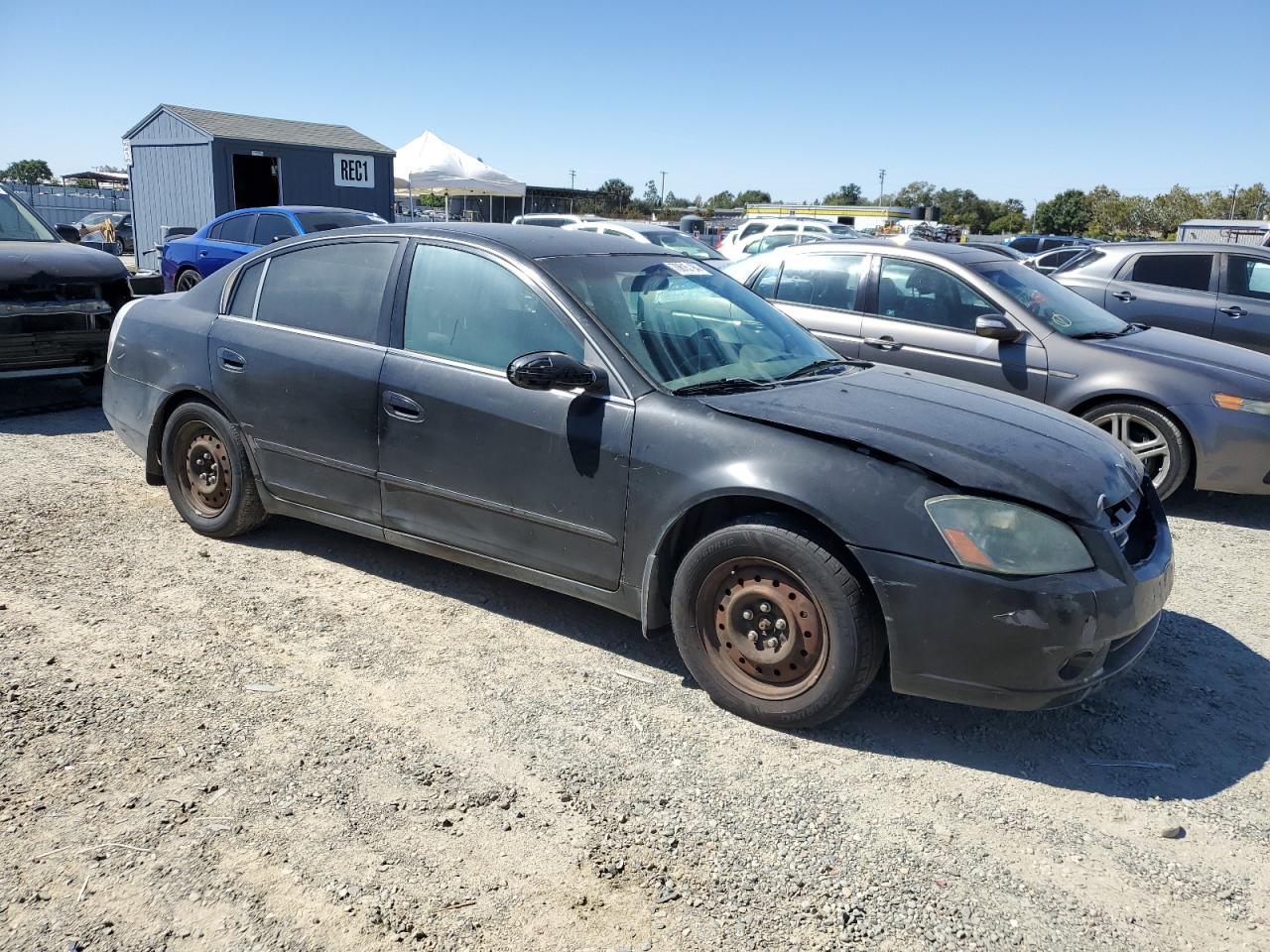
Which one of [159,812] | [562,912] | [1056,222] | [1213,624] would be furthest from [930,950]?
[1056,222]

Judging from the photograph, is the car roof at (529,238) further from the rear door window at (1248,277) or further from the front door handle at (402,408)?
the rear door window at (1248,277)

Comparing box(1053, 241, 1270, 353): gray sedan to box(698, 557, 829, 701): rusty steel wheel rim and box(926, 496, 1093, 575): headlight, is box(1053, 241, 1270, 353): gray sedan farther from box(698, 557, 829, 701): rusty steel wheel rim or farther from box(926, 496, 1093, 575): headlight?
box(698, 557, 829, 701): rusty steel wheel rim

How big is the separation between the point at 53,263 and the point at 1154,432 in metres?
8.00

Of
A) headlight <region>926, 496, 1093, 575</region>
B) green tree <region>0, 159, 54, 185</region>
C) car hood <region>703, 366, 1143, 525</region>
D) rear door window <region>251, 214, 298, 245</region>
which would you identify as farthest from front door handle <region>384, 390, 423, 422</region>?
green tree <region>0, 159, 54, 185</region>

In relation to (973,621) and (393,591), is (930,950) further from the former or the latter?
(393,591)

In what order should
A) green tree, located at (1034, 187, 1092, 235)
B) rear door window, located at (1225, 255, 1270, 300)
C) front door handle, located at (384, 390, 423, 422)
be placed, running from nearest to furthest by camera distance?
1. front door handle, located at (384, 390, 423, 422)
2. rear door window, located at (1225, 255, 1270, 300)
3. green tree, located at (1034, 187, 1092, 235)

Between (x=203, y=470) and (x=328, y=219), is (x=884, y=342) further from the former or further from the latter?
(x=328, y=219)

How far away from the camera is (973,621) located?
3045 mm

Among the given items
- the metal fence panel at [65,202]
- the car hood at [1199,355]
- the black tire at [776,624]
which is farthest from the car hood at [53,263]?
the metal fence panel at [65,202]

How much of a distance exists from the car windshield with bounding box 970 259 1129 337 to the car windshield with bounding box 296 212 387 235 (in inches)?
327

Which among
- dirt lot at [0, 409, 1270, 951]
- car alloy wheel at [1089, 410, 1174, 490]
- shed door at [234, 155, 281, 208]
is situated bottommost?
dirt lot at [0, 409, 1270, 951]

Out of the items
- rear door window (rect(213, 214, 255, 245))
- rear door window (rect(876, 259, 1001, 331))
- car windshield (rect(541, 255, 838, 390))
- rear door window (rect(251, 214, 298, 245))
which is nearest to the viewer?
car windshield (rect(541, 255, 838, 390))

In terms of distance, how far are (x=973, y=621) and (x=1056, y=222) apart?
227ft

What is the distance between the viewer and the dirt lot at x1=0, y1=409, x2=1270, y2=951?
2.48 metres
